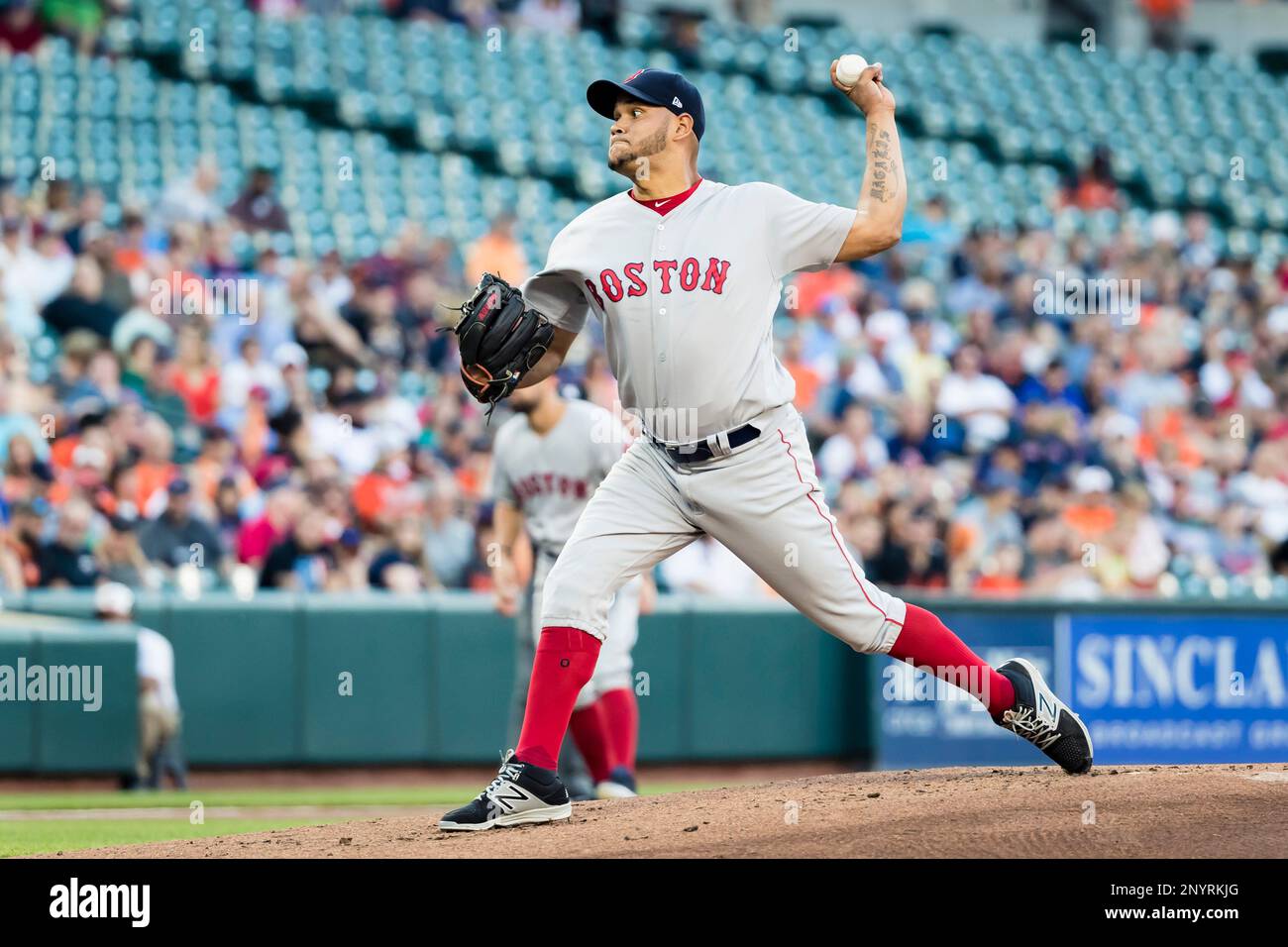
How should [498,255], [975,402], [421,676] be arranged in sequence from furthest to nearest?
[498,255] → [975,402] → [421,676]

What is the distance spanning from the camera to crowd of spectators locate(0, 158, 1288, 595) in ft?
30.1

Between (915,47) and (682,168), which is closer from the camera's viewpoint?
(682,168)

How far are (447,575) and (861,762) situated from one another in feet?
8.30

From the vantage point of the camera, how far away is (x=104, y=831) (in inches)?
254

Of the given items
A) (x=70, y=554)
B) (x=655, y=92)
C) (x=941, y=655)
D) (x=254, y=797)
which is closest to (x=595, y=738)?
(x=941, y=655)

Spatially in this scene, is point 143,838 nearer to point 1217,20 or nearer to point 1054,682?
point 1054,682

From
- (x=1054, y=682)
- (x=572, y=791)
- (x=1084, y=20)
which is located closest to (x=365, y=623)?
(x=572, y=791)

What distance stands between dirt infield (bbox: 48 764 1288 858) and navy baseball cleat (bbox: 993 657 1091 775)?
62mm

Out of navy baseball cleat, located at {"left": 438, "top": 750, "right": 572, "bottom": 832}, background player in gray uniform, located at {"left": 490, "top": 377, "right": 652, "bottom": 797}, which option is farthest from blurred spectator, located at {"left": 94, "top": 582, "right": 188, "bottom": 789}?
navy baseball cleat, located at {"left": 438, "top": 750, "right": 572, "bottom": 832}

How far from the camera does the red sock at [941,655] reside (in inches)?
173

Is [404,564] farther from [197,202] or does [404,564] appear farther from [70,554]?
[197,202]

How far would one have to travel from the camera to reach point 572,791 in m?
6.87

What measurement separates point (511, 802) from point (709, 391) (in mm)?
1093

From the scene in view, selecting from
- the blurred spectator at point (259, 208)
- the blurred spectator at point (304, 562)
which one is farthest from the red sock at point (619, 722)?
the blurred spectator at point (259, 208)
